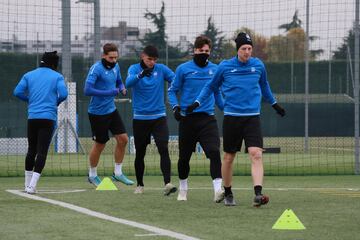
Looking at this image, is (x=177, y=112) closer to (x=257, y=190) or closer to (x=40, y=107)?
(x=257, y=190)

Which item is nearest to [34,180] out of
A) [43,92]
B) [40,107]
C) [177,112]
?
[40,107]

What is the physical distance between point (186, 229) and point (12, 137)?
2039 cm

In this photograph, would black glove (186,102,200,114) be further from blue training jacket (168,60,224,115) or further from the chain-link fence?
the chain-link fence

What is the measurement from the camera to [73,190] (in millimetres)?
14008

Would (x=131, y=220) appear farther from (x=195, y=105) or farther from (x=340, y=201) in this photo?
(x=340, y=201)

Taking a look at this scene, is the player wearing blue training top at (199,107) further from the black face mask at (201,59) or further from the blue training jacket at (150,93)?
the blue training jacket at (150,93)

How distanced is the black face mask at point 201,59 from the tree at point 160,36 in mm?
8908

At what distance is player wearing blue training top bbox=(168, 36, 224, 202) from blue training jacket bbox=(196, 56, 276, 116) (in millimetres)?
535

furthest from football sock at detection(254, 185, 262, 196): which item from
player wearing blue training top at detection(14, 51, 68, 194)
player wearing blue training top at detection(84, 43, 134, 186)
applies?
player wearing blue training top at detection(14, 51, 68, 194)

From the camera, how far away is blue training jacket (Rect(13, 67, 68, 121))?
44.0 ft

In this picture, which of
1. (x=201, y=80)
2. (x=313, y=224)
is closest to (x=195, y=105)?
(x=201, y=80)

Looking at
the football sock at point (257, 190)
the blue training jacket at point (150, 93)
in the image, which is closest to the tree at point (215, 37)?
the blue training jacket at point (150, 93)

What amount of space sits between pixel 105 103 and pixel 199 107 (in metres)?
2.58

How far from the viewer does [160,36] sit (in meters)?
24.0
